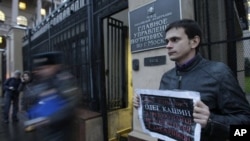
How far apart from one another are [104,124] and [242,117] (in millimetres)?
4834

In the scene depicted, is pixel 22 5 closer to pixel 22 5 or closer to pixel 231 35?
pixel 22 5

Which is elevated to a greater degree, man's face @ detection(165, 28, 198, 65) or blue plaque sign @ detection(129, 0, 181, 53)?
blue plaque sign @ detection(129, 0, 181, 53)

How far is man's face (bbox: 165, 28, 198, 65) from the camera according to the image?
2.06 m

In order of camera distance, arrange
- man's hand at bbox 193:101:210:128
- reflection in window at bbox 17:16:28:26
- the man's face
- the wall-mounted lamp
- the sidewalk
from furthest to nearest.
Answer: the wall-mounted lamp, reflection in window at bbox 17:16:28:26, the sidewalk, the man's face, man's hand at bbox 193:101:210:128

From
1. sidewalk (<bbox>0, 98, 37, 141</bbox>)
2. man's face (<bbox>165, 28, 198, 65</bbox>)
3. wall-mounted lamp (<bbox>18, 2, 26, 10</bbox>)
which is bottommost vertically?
→ sidewalk (<bbox>0, 98, 37, 141</bbox>)

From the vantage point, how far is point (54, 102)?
10.2ft

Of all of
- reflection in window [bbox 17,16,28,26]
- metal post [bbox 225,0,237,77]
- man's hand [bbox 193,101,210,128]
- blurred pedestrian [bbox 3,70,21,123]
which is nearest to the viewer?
man's hand [bbox 193,101,210,128]

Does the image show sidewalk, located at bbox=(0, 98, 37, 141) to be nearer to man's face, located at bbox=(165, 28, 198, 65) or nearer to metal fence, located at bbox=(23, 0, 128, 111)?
metal fence, located at bbox=(23, 0, 128, 111)

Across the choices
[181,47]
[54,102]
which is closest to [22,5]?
[54,102]

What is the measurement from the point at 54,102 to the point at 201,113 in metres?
1.86

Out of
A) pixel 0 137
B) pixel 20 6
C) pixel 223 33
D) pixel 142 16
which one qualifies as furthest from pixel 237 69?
pixel 20 6

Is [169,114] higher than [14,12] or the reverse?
→ the reverse

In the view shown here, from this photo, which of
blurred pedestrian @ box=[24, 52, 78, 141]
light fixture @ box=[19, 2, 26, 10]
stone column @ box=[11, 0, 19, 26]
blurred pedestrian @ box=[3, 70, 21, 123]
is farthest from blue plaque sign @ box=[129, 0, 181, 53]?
light fixture @ box=[19, 2, 26, 10]

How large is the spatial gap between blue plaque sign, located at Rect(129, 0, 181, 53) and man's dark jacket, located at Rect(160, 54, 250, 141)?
6.25ft
